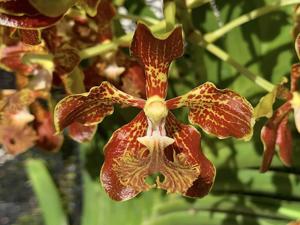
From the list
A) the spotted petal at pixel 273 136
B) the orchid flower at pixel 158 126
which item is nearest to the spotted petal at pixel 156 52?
the orchid flower at pixel 158 126

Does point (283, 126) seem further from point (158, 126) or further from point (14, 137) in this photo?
point (14, 137)

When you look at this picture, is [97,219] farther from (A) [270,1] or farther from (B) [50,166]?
(A) [270,1]

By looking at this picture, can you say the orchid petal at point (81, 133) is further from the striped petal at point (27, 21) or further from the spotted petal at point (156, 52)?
the striped petal at point (27, 21)

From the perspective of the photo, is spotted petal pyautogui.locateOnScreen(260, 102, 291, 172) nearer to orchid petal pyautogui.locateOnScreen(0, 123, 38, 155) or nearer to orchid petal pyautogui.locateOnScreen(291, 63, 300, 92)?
orchid petal pyautogui.locateOnScreen(291, 63, 300, 92)

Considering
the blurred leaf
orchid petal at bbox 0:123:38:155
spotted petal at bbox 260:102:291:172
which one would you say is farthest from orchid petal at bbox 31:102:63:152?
spotted petal at bbox 260:102:291:172

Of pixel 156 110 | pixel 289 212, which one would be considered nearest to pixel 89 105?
pixel 156 110

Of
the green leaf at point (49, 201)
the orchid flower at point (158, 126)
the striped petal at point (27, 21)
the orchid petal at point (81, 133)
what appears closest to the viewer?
the striped petal at point (27, 21)

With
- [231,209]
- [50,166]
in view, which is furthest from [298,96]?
[50,166]
